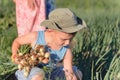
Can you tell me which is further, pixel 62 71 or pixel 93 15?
pixel 93 15

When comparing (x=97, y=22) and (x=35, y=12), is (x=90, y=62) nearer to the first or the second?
(x=35, y=12)

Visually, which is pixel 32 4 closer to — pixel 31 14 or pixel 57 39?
pixel 31 14

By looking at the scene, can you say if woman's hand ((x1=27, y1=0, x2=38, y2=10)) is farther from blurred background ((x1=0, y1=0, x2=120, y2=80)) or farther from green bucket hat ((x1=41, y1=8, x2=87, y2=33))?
green bucket hat ((x1=41, y1=8, x2=87, y2=33))

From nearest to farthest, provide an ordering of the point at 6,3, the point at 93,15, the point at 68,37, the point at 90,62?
the point at 68,37
the point at 90,62
the point at 93,15
the point at 6,3

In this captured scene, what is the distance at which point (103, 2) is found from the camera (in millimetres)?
11281

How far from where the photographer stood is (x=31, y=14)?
4.94 m

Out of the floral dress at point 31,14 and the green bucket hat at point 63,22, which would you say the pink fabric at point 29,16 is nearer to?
the floral dress at point 31,14

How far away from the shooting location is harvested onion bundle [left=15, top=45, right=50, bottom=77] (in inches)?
161

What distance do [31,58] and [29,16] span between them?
90 cm

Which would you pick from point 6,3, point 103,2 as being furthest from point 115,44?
point 103,2

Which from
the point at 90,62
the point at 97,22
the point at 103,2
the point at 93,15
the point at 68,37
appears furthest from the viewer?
the point at 103,2

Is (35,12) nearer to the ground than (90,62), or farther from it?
farther from it

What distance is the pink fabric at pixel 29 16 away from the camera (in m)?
4.88

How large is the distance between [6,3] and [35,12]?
411cm
